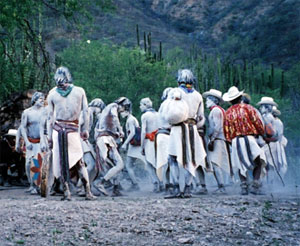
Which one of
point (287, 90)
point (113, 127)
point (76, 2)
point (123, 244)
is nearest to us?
point (123, 244)

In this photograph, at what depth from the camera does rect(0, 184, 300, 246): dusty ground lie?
8.37 metres

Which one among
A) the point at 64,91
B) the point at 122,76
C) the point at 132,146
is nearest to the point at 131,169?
the point at 132,146

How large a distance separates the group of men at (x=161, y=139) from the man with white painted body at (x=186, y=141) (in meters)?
0.02

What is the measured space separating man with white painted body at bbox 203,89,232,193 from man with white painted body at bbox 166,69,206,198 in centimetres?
212

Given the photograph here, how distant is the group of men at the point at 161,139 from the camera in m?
12.5

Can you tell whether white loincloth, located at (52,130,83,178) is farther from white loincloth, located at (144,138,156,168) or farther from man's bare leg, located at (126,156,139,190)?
man's bare leg, located at (126,156,139,190)

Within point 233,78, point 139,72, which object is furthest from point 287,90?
point 139,72

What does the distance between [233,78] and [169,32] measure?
57.4m

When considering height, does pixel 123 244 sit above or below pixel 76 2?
below

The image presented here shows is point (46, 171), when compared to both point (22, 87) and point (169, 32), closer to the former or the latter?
point (22, 87)

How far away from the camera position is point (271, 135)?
17531 millimetres

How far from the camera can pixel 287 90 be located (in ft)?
200

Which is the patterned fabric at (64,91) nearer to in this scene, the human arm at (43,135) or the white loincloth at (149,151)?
the human arm at (43,135)

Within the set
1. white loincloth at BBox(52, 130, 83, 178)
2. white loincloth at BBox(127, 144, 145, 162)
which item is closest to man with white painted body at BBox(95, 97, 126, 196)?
white loincloth at BBox(127, 144, 145, 162)
